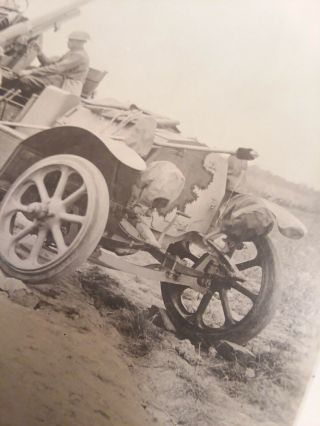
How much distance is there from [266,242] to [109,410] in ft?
2.93

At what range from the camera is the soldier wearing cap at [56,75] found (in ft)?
7.55

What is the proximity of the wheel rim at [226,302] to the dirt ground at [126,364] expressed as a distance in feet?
0.28

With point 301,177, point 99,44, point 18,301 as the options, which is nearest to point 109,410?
point 18,301

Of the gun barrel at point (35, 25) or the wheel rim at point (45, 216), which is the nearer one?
the wheel rim at point (45, 216)

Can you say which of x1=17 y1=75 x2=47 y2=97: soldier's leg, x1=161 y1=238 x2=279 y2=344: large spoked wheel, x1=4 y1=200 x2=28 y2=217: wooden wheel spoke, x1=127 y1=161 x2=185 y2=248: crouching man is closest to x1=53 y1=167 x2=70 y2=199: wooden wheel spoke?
x1=4 y1=200 x2=28 y2=217: wooden wheel spoke

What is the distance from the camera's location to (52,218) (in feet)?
7.17

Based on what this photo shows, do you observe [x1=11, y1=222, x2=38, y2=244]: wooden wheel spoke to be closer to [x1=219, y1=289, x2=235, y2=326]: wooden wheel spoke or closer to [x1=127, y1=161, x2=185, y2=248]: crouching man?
[x1=127, y1=161, x2=185, y2=248]: crouching man

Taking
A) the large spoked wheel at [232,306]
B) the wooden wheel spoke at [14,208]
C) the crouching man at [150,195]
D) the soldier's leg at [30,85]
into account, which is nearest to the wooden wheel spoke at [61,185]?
the wooden wheel spoke at [14,208]

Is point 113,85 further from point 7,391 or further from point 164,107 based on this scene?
point 7,391

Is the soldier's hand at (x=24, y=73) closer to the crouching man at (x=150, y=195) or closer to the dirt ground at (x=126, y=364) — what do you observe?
the crouching man at (x=150, y=195)

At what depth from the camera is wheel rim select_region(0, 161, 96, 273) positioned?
2.16 meters

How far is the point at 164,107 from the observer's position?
2344mm

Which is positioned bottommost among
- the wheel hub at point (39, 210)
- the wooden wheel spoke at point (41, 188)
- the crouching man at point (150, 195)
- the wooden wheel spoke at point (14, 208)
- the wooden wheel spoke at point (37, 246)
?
the wooden wheel spoke at point (37, 246)

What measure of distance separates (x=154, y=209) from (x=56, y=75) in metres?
0.68
